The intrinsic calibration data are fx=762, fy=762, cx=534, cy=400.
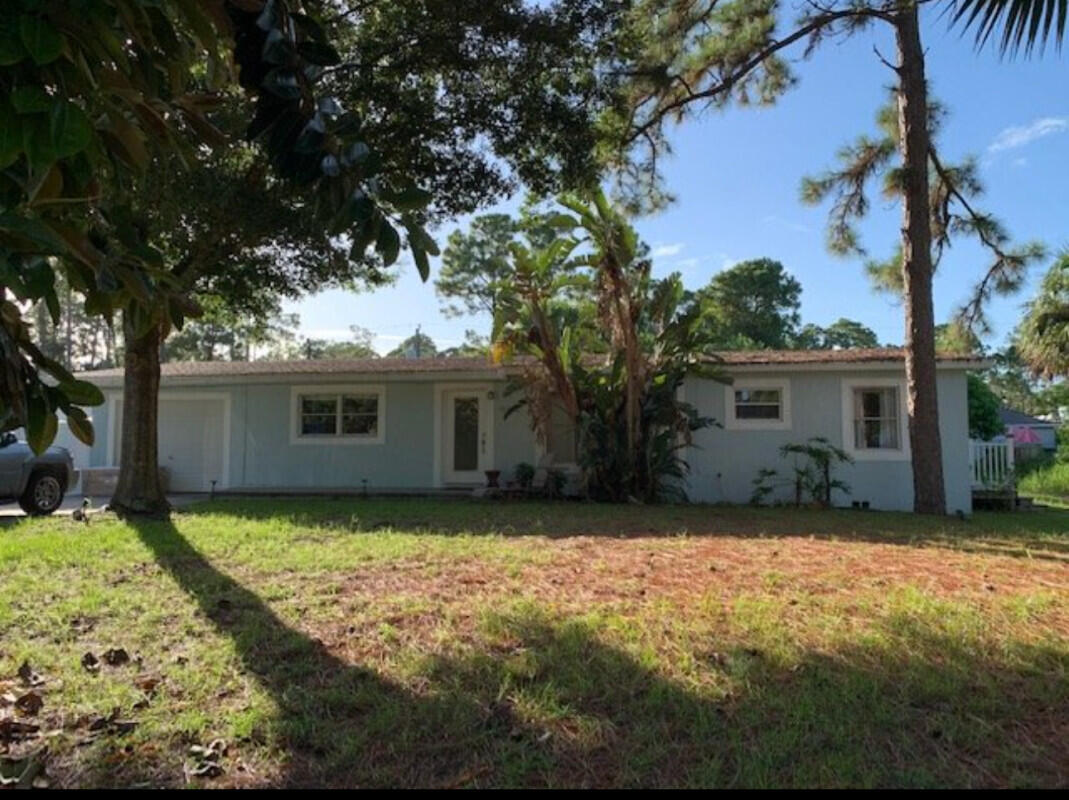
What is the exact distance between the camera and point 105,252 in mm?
2594

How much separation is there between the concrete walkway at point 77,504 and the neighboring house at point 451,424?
109cm

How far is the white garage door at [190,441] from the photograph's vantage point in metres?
16.6

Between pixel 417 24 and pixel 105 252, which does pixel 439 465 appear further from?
pixel 105 252

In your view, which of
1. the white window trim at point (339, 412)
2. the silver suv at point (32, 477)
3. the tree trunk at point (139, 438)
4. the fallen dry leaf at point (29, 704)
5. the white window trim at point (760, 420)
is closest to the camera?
the fallen dry leaf at point (29, 704)

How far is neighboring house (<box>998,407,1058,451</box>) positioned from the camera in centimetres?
3428

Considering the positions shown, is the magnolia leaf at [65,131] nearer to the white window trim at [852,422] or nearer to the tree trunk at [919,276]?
the tree trunk at [919,276]

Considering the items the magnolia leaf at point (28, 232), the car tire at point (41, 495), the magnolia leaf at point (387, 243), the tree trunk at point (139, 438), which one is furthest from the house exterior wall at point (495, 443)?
the magnolia leaf at point (28, 232)

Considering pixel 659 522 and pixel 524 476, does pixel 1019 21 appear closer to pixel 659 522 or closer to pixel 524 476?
pixel 659 522

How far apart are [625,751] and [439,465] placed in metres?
12.7

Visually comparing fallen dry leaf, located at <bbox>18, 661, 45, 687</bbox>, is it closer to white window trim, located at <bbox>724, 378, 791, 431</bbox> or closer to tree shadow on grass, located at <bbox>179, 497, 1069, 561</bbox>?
tree shadow on grass, located at <bbox>179, 497, 1069, 561</bbox>

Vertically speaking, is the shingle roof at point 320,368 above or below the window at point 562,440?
above

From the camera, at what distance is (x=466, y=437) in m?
15.7

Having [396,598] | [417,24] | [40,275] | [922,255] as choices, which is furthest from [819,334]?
[40,275]

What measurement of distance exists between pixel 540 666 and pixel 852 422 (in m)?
11.6
